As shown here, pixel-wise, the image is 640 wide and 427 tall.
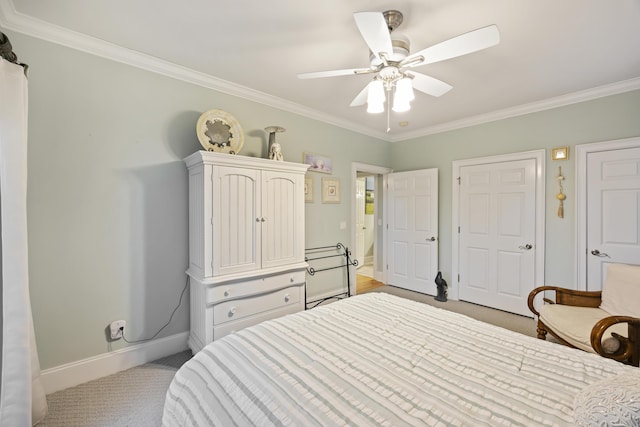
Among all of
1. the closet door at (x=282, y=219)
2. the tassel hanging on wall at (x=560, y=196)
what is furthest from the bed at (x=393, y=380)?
the tassel hanging on wall at (x=560, y=196)

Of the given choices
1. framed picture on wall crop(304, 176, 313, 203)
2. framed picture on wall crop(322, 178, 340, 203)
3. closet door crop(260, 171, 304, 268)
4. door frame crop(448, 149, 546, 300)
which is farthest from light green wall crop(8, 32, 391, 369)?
door frame crop(448, 149, 546, 300)

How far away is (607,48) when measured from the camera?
2.09 meters

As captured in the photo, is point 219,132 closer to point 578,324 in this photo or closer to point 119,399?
point 119,399

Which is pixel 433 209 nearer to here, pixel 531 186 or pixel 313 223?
pixel 531 186

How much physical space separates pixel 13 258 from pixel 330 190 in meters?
2.91

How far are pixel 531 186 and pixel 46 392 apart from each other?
192 inches

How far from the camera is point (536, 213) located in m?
3.21

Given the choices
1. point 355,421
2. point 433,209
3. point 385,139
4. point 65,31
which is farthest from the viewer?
point 385,139

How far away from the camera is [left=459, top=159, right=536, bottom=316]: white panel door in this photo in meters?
3.29

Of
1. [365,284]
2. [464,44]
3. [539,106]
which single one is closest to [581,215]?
[539,106]

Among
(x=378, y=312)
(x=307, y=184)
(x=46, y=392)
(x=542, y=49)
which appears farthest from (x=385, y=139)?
(x=46, y=392)

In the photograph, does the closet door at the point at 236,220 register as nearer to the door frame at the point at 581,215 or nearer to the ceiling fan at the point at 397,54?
the ceiling fan at the point at 397,54

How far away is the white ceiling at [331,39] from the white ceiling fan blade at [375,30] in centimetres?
34

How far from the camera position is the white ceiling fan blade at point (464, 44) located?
4.40 ft
